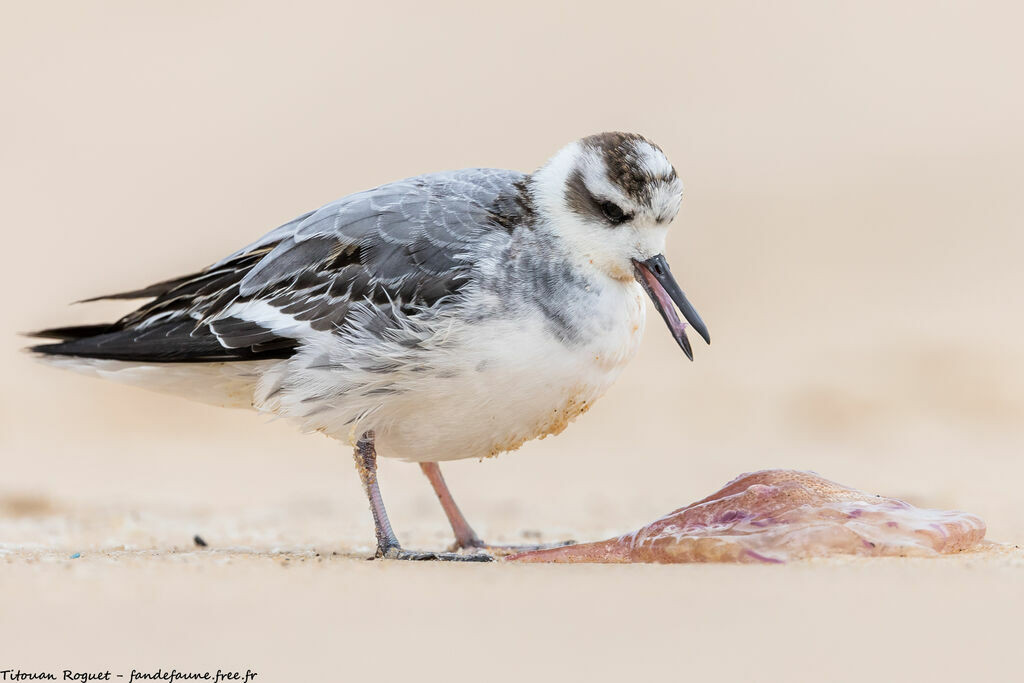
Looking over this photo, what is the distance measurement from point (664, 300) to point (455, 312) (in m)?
1.20

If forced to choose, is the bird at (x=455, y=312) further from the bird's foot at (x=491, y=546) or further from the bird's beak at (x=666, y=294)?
the bird's foot at (x=491, y=546)

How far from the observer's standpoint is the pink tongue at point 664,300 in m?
6.92

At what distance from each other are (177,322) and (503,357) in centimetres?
229

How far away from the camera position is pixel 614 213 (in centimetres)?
693

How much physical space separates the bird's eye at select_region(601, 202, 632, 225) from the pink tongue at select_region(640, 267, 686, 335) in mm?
302

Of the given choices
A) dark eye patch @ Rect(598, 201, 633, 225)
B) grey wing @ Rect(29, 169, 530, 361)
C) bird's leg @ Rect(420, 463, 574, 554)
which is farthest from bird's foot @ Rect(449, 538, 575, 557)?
Answer: dark eye patch @ Rect(598, 201, 633, 225)

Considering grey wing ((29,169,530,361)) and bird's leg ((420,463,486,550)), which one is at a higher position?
grey wing ((29,169,530,361))

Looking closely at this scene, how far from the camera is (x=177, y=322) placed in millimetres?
7633

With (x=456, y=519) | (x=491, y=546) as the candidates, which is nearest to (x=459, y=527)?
(x=456, y=519)

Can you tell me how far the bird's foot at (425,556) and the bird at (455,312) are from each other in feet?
0.06

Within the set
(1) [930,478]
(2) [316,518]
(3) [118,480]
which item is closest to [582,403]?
(2) [316,518]

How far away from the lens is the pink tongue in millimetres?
6922

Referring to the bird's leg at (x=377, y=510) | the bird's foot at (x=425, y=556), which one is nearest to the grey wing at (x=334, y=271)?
the bird's leg at (x=377, y=510)

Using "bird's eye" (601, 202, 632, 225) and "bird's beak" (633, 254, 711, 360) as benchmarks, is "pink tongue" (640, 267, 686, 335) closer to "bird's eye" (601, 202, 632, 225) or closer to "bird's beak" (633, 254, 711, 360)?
"bird's beak" (633, 254, 711, 360)
